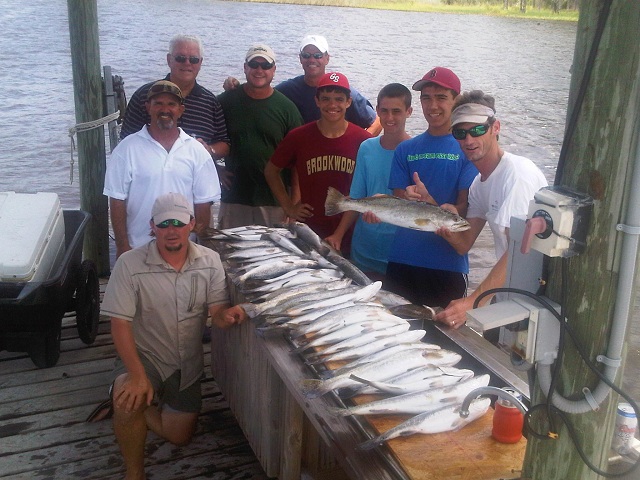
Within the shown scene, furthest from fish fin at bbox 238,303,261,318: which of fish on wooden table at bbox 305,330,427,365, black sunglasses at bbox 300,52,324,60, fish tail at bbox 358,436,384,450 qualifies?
black sunglasses at bbox 300,52,324,60

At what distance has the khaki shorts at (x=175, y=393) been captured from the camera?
3998 millimetres

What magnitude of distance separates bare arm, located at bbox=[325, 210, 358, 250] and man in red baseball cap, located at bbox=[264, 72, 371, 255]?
0.16m

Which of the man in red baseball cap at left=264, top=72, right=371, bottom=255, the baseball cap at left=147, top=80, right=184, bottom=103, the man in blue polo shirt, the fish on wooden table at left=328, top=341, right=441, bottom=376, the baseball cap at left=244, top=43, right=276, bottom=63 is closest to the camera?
the fish on wooden table at left=328, top=341, right=441, bottom=376

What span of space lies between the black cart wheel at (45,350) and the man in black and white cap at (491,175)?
8.53 ft

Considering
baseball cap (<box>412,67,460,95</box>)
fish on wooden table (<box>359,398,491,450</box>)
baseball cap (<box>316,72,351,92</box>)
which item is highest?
baseball cap (<box>412,67,460,95</box>)

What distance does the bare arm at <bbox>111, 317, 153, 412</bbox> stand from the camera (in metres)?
3.60

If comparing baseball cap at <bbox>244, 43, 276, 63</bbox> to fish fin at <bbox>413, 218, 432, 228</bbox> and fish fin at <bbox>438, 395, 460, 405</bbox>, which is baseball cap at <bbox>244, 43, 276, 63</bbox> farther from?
fish fin at <bbox>438, 395, 460, 405</bbox>

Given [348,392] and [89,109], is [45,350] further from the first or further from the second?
[348,392]

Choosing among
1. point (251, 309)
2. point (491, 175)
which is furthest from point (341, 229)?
point (251, 309)

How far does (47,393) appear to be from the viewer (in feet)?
15.0

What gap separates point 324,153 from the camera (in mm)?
5051

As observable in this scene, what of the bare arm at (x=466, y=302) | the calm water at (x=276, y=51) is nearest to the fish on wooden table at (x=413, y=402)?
the bare arm at (x=466, y=302)

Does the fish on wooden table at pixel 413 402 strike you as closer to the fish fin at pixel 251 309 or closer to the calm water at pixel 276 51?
the fish fin at pixel 251 309

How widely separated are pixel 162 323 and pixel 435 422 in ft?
6.12
